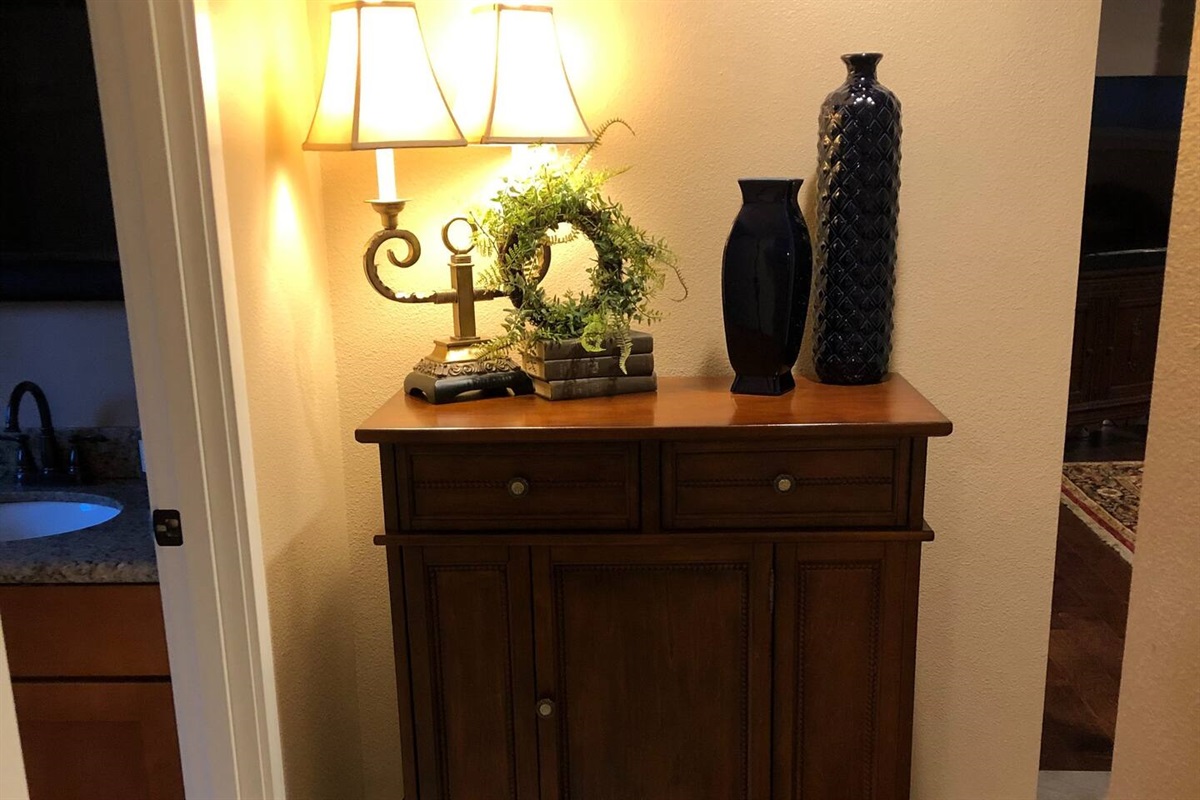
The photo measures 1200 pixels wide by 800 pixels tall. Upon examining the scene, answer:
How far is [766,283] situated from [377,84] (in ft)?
2.30

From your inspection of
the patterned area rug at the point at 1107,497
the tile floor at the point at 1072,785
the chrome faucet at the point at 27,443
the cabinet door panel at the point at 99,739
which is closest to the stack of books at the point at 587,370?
the cabinet door panel at the point at 99,739

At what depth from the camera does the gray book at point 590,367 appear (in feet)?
5.13

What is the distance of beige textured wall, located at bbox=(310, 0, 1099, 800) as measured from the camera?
1.69 m

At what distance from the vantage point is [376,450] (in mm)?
1904

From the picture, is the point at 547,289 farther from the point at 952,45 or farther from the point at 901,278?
the point at 952,45

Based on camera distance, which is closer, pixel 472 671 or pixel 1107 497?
pixel 472 671

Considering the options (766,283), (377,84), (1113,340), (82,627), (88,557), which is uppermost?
(377,84)

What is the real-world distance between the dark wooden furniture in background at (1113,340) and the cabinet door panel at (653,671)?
3.94 m

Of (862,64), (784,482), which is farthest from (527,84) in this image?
(784,482)

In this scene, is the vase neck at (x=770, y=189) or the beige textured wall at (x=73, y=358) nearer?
the vase neck at (x=770, y=189)

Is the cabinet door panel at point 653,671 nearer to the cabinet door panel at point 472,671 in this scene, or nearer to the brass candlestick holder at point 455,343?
the cabinet door panel at point 472,671

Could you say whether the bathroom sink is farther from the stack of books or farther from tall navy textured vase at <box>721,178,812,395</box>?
tall navy textured vase at <box>721,178,812,395</box>

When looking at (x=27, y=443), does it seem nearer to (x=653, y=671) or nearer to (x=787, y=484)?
(x=653, y=671)

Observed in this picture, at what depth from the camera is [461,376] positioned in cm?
160
